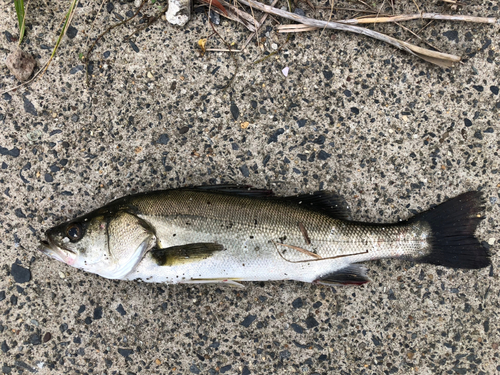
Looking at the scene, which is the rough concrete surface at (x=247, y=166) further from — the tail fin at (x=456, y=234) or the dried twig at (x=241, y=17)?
the tail fin at (x=456, y=234)

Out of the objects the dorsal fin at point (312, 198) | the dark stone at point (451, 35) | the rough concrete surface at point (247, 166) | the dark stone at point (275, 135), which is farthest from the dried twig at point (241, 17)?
the dark stone at point (451, 35)

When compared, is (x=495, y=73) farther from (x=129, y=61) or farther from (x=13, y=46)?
(x=13, y=46)

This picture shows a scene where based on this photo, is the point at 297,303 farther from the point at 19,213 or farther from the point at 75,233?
the point at 19,213

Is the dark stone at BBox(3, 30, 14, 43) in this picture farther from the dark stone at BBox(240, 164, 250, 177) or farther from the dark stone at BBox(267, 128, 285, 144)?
the dark stone at BBox(267, 128, 285, 144)

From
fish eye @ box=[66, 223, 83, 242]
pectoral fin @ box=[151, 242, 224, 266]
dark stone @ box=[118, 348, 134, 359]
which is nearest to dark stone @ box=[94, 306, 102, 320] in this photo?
dark stone @ box=[118, 348, 134, 359]

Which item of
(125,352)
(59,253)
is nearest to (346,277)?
(125,352)

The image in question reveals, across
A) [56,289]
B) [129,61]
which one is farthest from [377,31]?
[56,289]
